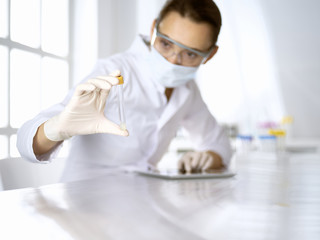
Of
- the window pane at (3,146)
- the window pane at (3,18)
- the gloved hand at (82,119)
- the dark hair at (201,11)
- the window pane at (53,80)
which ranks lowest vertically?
the window pane at (3,146)

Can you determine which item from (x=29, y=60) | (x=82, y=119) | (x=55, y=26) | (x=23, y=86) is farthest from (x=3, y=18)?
(x=82, y=119)

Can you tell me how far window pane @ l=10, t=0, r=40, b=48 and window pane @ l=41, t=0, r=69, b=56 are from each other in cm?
10

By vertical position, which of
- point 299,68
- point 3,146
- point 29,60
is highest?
point 29,60

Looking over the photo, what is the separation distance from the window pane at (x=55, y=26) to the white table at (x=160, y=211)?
216 centimetres

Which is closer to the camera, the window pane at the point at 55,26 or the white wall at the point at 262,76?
A: the window pane at the point at 55,26

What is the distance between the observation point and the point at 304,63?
17.1 feet

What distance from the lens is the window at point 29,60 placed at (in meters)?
2.17

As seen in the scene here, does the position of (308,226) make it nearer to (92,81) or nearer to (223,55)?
(92,81)

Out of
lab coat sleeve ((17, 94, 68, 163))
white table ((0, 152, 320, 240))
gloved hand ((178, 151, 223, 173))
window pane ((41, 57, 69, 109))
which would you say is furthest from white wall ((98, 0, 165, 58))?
white table ((0, 152, 320, 240))

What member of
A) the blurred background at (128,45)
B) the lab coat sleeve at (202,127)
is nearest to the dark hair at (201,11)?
the lab coat sleeve at (202,127)

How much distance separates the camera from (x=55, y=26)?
283cm

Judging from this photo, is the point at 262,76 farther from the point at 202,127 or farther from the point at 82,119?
the point at 82,119

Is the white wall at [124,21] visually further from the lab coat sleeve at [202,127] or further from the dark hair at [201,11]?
the dark hair at [201,11]

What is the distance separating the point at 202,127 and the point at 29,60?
Result: 1.53 m
